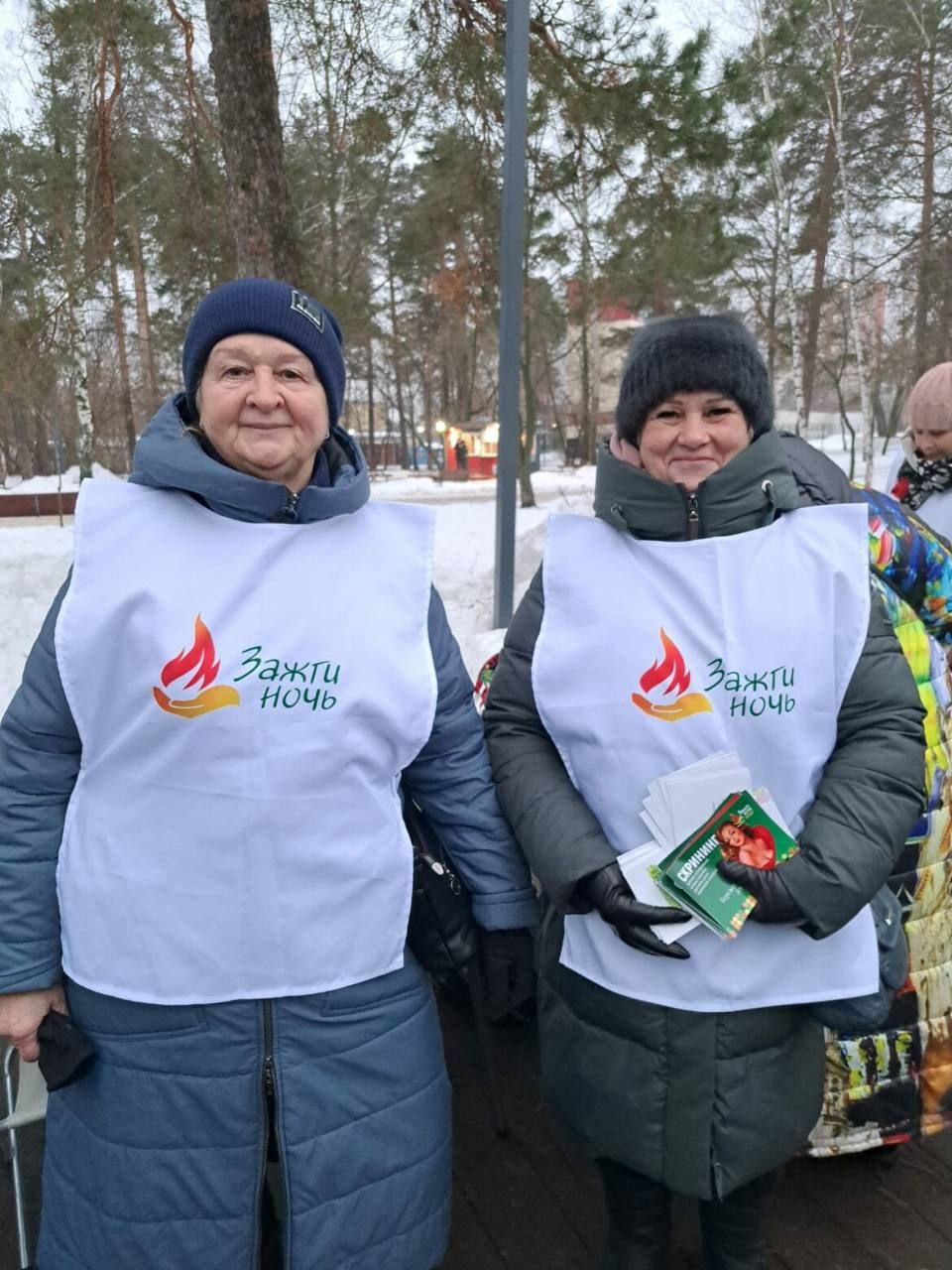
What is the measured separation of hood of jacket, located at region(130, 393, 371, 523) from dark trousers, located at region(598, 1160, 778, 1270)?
1360mm

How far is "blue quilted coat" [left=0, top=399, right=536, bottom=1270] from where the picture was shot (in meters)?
1.46

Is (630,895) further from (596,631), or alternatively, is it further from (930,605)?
(930,605)

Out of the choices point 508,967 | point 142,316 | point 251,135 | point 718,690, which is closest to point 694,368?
point 718,690

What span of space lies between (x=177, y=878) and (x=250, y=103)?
5.25m

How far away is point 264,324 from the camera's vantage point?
→ 60.9 inches

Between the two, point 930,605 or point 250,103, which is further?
point 250,103

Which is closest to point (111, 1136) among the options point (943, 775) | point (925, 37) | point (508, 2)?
point (943, 775)

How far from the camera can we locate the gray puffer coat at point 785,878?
151 cm

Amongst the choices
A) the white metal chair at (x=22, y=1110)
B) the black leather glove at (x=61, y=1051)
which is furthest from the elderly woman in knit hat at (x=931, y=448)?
the white metal chair at (x=22, y=1110)

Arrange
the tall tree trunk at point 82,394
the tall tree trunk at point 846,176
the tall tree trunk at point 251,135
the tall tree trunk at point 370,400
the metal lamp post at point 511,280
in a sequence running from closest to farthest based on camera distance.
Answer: the metal lamp post at point 511,280
the tall tree trunk at point 251,135
the tall tree trunk at point 82,394
the tall tree trunk at point 846,176
the tall tree trunk at point 370,400

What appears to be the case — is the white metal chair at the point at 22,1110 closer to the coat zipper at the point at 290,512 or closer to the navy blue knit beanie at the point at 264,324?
the coat zipper at the point at 290,512

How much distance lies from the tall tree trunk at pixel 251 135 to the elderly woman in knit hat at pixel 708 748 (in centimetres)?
459

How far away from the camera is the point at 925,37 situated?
50.2 feet

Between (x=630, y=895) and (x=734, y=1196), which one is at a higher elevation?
(x=630, y=895)
